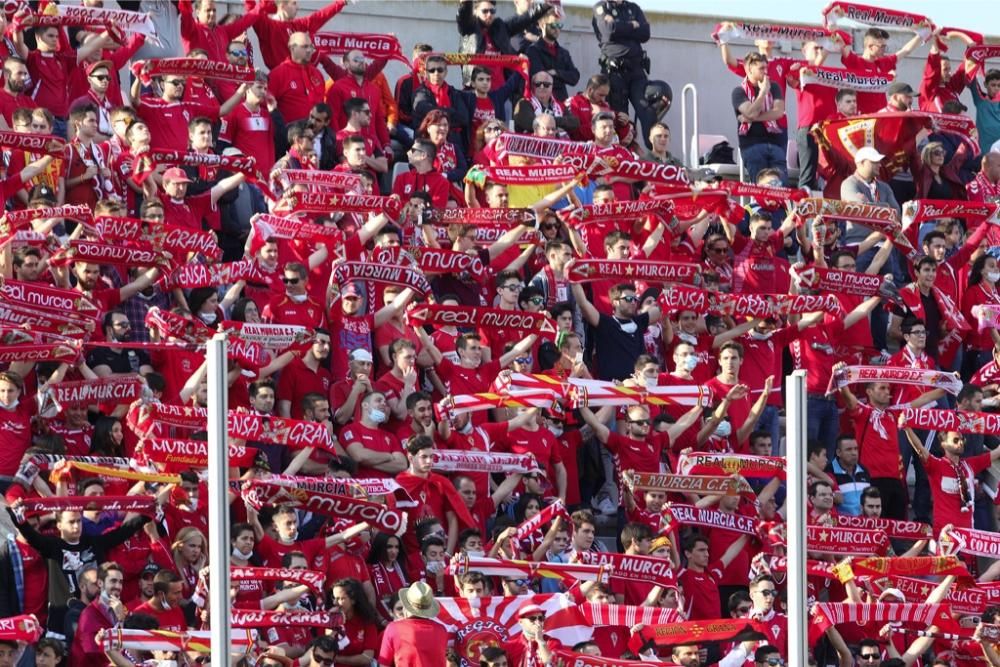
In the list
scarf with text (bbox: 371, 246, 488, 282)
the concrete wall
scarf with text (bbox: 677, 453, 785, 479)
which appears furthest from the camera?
the concrete wall

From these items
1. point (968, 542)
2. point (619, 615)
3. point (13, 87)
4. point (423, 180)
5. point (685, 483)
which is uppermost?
point (13, 87)

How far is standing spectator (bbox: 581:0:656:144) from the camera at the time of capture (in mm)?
23188

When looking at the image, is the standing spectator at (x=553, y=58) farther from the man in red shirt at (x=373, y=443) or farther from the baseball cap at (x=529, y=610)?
the baseball cap at (x=529, y=610)

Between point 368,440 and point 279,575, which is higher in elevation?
point 368,440

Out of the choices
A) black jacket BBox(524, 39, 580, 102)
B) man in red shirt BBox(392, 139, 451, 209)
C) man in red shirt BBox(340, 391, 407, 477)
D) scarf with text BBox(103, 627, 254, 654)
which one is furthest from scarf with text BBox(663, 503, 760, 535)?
black jacket BBox(524, 39, 580, 102)

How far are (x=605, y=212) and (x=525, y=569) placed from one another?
14.2 feet

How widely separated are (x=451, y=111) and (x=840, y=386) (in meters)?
4.07

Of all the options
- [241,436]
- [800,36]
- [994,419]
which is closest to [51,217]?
[241,436]

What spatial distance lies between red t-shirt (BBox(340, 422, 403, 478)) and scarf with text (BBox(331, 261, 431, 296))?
125 centimetres

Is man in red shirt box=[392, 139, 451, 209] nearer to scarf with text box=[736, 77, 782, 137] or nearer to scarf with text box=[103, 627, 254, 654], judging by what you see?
scarf with text box=[736, 77, 782, 137]

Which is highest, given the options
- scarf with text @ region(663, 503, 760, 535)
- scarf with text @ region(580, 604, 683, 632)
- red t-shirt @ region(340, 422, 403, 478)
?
red t-shirt @ region(340, 422, 403, 478)

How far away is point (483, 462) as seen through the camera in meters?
17.8

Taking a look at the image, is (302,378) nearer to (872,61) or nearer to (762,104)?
(762,104)

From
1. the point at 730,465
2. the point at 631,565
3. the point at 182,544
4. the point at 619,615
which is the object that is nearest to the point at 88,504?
the point at 182,544
